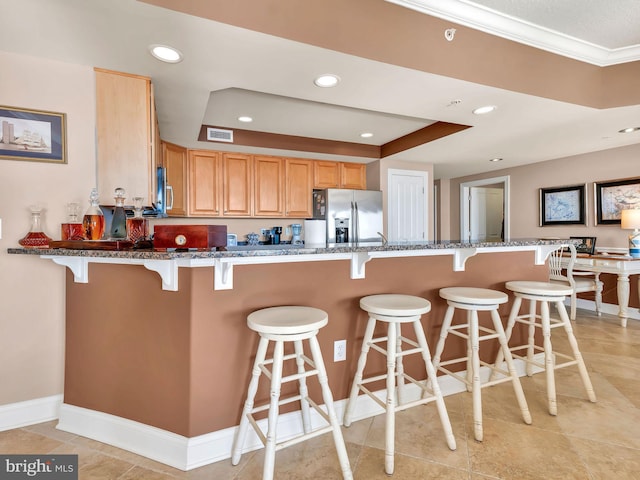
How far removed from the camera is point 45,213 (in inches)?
72.6

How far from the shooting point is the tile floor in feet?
4.77

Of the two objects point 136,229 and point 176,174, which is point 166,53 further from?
point 176,174

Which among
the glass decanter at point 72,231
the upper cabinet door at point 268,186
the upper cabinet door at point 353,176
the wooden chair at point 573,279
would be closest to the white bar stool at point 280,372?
the glass decanter at point 72,231

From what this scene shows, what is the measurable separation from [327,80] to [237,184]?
93.5 inches

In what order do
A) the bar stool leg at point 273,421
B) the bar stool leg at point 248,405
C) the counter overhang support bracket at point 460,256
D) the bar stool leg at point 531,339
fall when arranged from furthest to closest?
the bar stool leg at point 531,339 < the counter overhang support bracket at point 460,256 < the bar stool leg at point 248,405 < the bar stool leg at point 273,421

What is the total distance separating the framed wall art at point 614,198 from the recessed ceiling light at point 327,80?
3887 mm

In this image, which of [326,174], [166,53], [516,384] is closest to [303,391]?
[516,384]

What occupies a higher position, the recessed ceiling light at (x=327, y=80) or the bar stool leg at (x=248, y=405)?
the recessed ceiling light at (x=327, y=80)

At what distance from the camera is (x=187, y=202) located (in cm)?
388

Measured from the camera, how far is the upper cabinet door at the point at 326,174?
14.7ft

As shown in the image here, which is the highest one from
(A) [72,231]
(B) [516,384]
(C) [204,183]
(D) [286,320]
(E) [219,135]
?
(E) [219,135]

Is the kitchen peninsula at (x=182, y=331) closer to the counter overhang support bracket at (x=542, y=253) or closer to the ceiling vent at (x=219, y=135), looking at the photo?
the counter overhang support bracket at (x=542, y=253)

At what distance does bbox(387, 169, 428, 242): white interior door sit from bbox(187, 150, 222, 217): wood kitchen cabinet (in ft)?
7.40

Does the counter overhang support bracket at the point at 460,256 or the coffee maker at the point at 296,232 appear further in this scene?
the coffee maker at the point at 296,232
